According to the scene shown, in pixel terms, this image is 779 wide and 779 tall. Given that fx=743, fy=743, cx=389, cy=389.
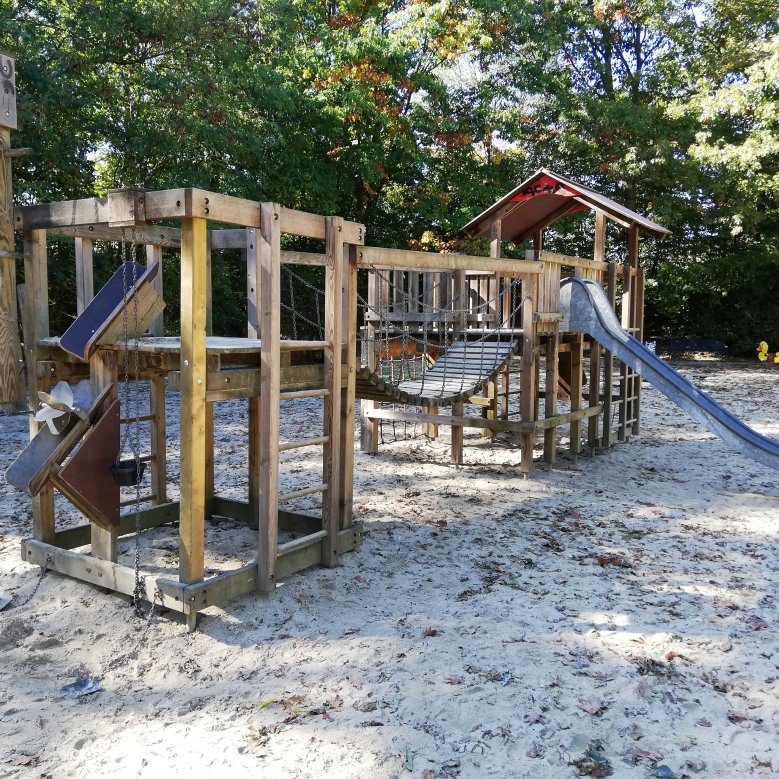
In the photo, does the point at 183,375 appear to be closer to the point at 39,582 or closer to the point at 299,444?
the point at 299,444

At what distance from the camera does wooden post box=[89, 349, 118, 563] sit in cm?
420

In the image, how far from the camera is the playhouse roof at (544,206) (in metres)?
8.95

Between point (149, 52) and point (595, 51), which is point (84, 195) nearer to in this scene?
point (149, 52)

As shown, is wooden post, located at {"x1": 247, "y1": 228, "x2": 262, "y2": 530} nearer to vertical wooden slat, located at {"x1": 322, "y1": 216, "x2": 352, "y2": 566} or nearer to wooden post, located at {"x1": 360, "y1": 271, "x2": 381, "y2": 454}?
vertical wooden slat, located at {"x1": 322, "y1": 216, "x2": 352, "y2": 566}

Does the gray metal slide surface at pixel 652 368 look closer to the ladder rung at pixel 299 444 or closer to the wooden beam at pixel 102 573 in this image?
the ladder rung at pixel 299 444

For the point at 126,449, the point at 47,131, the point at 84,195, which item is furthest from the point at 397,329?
the point at 84,195

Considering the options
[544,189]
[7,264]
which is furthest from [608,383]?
[7,264]

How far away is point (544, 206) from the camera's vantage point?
990cm

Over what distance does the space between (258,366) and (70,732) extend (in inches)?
83.3

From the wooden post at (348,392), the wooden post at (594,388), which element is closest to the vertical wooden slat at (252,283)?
the wooden post at (348,392)

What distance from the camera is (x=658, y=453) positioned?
28.5 ft

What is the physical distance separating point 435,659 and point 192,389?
5.74ft

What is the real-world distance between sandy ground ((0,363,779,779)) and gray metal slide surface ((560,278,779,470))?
89 centimetres

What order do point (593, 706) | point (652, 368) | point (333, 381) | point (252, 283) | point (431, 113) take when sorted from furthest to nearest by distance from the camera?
point (431, 113) < point (652, 368) < point (252, 283) < point (333, 381) < point (593, 706)
